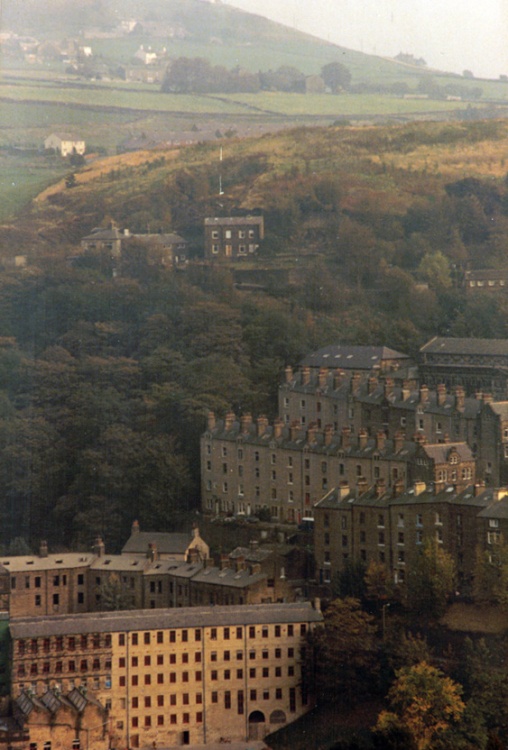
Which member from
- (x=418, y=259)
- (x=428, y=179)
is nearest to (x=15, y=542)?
(x=418, y=259)

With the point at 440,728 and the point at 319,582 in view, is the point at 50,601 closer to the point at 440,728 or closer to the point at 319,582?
the point at 319,582

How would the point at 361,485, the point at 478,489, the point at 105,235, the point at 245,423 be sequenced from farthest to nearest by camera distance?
the point at 105,235
the point at 245,423
the point at 361,485
the point at 478,489

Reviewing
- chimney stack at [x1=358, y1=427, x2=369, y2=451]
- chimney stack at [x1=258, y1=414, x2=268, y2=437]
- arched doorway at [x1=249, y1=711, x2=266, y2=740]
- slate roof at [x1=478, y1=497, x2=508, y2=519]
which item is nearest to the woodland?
chimney stack at [x1=258, y1=414, x2=268, y2=437]

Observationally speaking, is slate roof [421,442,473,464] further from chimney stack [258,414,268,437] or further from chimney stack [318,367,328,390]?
chimney stack [318,367,328,390]

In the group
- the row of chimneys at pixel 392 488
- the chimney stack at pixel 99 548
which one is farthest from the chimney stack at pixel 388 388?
the chimney stack at pixel 99 548

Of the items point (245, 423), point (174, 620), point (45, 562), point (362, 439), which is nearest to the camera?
point (174, 620)

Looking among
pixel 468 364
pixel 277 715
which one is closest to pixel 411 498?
pixel 277 715

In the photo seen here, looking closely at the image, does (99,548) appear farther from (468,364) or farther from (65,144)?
(65,144)
